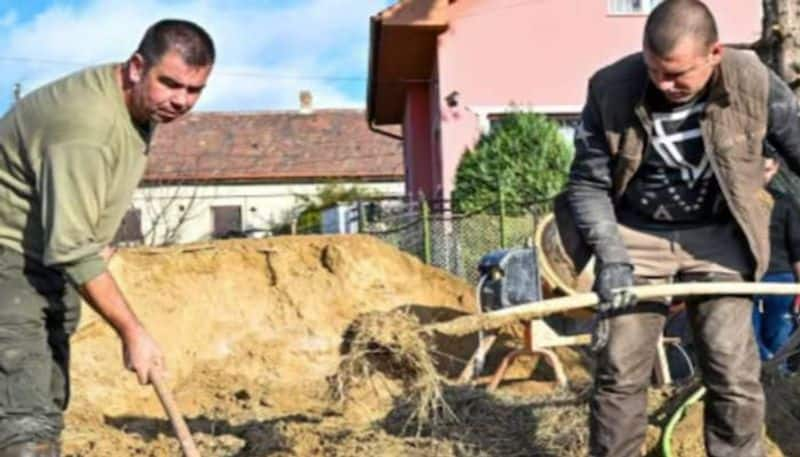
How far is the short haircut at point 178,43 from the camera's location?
3779mm

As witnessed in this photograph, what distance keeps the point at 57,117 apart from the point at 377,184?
37.2 m

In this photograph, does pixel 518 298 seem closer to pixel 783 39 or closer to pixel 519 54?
pixel 783 39

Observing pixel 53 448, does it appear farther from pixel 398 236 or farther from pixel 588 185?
pixel 398 236

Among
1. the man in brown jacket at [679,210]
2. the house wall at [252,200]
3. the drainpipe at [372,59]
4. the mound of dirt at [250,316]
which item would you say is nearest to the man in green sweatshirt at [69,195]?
the man in brown jacket at [679,210]

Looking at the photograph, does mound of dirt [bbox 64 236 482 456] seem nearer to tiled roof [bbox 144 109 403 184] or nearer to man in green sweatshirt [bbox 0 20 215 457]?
man in green sweatshirt [bbox 0 20 215 457]

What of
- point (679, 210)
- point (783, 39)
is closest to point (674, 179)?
point (679, 210)

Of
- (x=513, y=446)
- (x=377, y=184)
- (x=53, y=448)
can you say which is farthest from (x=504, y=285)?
(x=377, y=184)

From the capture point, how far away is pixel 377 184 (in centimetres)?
4094

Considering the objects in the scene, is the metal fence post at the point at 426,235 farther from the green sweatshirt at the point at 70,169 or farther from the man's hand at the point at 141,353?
the man's hand at the point at 141,353

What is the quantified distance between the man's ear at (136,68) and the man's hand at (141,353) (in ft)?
2.65

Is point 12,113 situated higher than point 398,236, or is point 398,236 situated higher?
point 12,113

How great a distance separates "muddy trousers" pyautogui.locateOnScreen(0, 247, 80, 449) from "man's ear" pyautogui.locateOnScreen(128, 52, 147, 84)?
0.71m

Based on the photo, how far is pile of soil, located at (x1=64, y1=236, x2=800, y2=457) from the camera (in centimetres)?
653

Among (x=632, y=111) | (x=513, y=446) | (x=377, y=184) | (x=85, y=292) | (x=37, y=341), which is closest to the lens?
(x=85, y=292)
